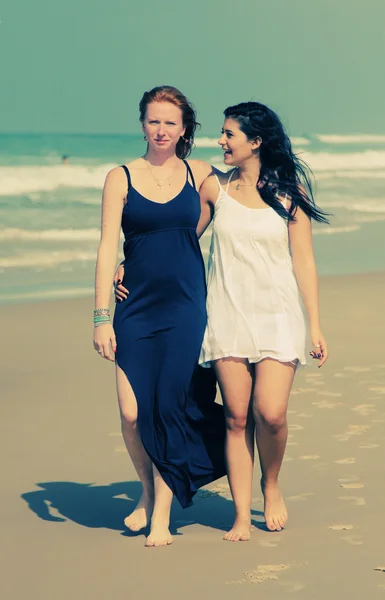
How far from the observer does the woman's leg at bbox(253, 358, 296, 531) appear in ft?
15.5

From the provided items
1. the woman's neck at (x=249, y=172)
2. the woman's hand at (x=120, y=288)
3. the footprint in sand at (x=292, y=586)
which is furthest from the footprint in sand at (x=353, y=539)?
the woman's neck at (x=249, y=172)

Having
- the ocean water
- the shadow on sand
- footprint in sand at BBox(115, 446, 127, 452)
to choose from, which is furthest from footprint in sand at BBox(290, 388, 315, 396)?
the ocean water

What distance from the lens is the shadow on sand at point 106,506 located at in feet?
16.8

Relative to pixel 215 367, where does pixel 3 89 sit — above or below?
above

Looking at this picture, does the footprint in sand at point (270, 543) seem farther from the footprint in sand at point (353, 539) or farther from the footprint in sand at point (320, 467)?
the footprint in sand at point (320, 467)

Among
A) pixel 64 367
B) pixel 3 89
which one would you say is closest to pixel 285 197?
pixel 64 367

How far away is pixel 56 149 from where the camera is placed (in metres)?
41.0

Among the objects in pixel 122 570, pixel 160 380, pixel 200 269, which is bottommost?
pixel 122 570

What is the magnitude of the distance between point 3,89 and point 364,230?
3330 centimetres

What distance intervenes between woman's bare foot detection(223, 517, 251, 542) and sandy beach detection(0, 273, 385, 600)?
0.05 meters

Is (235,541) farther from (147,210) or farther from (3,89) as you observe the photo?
(3,89)

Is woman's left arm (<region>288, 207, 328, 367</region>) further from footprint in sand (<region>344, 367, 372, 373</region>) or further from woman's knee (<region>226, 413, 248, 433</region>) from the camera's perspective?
footprint in sand (<region>344, 367, 372, 373</region>)

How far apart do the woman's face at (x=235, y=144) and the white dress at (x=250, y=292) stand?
0.62 ft

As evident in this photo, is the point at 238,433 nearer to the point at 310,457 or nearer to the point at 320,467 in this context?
the point at 320,467
